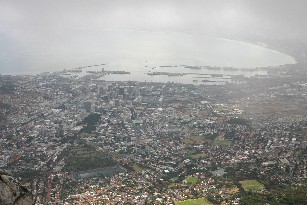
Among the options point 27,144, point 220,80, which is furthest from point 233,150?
point 220,80

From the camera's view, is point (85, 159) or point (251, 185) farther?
point (85, 159)

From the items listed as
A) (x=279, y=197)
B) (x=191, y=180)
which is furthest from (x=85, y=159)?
(x=279, y=197)

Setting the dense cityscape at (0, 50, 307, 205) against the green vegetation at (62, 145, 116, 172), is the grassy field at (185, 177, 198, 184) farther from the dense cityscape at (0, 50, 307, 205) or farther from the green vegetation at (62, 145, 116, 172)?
the green vegetation at (62, 145, 116, 172)

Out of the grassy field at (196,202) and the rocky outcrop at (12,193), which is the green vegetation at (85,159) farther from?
the rocky outcrop at (12,193)

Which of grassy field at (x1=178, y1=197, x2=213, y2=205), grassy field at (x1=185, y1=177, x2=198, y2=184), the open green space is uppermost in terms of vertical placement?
the open green space

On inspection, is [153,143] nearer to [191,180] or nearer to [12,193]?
[191,180]

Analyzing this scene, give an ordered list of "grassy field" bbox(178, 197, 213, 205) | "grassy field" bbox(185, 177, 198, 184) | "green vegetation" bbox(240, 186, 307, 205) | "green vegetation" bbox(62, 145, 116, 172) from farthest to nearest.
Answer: "green vegetation" bbox(62, 145, 116, 172) → "grassy field" bbox(185, 177, 198, 184) → "grassy field" bbox(178, 197, 213, 205) → "green vegetation" bbox(240, 186, 307, 205)

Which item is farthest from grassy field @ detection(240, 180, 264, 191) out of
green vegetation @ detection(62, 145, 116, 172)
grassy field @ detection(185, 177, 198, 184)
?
green vegetation @ detection(62, 145, 116, 172)
